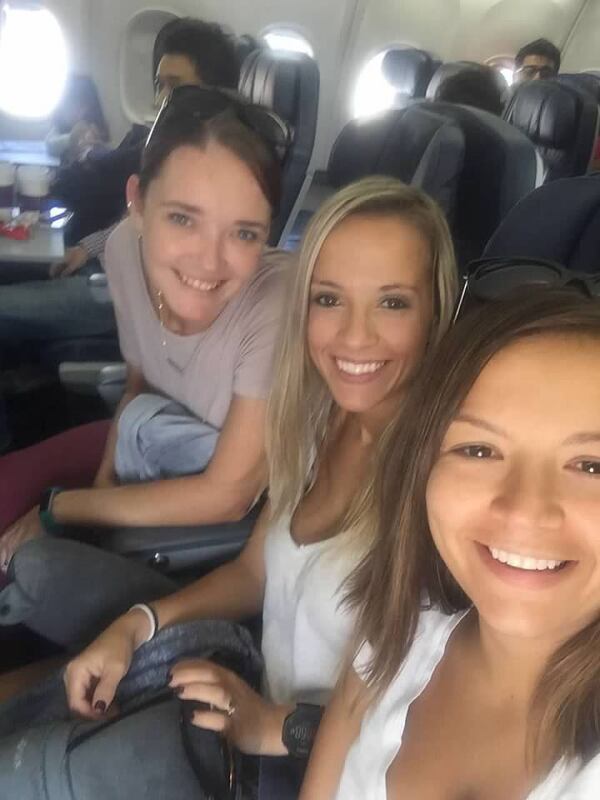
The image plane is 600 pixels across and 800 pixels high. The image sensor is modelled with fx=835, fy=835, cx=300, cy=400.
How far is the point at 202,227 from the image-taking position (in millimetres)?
1266

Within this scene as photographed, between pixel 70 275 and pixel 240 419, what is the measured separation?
4.91 ft

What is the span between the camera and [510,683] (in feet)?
2.55

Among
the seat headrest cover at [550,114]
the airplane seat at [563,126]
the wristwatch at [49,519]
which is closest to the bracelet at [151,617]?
the wristwatch at [49,519]

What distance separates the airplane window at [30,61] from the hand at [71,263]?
1936 millimetres

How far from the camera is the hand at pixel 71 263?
253 cm

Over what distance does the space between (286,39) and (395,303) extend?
160 inches

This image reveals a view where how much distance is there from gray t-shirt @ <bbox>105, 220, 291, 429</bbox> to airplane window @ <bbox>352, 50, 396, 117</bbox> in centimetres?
374

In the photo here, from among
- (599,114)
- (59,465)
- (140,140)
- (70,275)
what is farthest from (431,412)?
(140,140)

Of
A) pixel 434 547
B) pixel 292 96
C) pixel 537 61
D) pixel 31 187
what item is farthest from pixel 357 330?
pixel 537 61

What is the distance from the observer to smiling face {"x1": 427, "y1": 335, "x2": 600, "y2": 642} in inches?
26.1

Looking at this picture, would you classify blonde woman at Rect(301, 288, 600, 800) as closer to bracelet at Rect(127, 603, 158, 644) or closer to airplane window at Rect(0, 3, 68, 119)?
bracelet at Rect(127, 603, 158, 644)

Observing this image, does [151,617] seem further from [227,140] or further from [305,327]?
[227,140]

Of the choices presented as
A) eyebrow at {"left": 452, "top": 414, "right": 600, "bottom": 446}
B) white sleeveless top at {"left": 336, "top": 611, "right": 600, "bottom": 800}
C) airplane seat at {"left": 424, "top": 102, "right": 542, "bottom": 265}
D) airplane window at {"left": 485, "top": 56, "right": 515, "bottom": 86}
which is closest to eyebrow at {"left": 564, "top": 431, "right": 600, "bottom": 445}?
eyebrow at {"left": 452, "top": 414, "right": 600, "bottom": 446}

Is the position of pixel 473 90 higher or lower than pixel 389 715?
higher
